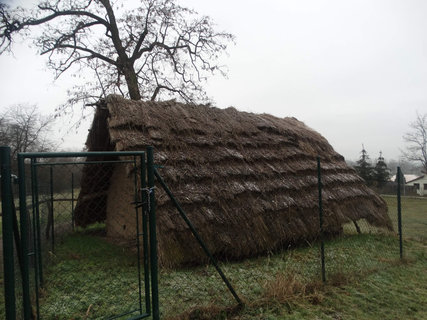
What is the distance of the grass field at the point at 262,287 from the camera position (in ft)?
12.5

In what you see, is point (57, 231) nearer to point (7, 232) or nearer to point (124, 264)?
point (124, 264)

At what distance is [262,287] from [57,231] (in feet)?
18.9

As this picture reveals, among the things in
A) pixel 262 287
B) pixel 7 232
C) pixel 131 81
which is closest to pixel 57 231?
pixel 262 287

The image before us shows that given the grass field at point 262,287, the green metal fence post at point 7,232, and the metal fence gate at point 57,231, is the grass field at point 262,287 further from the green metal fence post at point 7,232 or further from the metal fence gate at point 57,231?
the green metal fence post at point 7,232

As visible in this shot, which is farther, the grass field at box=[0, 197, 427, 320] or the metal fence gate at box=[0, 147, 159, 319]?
the grass field at box=[0, 197, 427, 320]

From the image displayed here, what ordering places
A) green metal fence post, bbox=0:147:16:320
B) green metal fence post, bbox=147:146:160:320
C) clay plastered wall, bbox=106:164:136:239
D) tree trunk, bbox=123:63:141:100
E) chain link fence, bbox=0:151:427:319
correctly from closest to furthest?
green metal fence post, bbox=0:147:16:320 → green metal fence post, bbox=147:146:160:320 → chain link fence, bbox=0:151:427:319 → clay plastered wall, bbox=106:164:136:239 → tree trunk, bbox=123:63:141:100

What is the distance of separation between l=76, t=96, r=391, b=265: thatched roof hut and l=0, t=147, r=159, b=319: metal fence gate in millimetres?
542

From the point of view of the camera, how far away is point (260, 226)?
6117 millimetres

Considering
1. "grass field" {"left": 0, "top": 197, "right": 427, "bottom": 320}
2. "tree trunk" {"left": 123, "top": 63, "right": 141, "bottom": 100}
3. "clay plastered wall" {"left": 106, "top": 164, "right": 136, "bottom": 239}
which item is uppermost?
"tree trunk" {"left": 123, "top": 63, "right": 141, "bottom": 100}

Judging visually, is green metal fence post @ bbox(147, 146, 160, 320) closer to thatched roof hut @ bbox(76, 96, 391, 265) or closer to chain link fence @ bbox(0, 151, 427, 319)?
chain link fence @ bbox(0, 151, 427, 319)

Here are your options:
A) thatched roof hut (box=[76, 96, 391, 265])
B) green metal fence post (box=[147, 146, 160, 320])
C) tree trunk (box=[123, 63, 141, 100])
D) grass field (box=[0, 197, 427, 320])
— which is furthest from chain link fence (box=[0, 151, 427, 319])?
tree trunk (box=[123, 63, 141, 100])

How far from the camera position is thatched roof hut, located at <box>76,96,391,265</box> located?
5617mm

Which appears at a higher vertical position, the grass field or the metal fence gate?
the metal fence gate

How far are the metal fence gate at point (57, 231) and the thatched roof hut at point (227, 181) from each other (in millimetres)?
542
